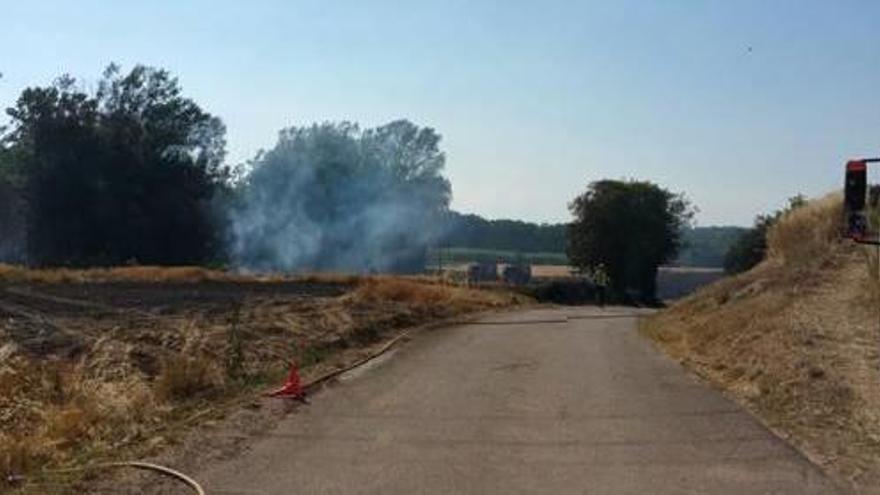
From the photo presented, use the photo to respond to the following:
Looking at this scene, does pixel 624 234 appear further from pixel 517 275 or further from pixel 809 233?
pixel 809 233

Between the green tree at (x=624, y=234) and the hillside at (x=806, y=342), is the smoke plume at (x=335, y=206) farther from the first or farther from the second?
the hillside at (x=806, y=342)

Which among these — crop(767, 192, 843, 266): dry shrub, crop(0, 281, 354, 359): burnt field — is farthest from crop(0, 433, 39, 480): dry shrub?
crop(767, 192, 843, 266): dry shrub

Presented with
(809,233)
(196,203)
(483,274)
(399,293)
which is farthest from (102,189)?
(809,233)

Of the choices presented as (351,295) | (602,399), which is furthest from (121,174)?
(602,399)

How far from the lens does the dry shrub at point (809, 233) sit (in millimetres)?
28375

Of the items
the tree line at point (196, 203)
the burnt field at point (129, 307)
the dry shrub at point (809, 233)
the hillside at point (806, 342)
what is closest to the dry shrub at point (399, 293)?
the burnt field at point (129, 307)

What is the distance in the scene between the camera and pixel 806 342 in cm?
1705

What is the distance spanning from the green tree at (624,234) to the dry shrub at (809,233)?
55268mm

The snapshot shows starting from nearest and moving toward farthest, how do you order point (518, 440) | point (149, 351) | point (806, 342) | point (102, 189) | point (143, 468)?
point (143, 468), point (518, 440), point (806, 342), point (149, 351), point (102, 189)

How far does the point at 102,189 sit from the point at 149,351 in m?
68.5

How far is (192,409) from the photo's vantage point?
13617 mm

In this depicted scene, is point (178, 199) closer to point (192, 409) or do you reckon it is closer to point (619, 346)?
point (619, 346)

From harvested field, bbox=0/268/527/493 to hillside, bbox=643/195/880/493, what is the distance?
6097mm

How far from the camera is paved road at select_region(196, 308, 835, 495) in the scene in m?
9.95
